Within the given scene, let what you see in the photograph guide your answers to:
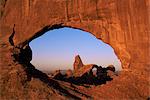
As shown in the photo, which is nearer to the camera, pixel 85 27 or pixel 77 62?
pixel 85 27

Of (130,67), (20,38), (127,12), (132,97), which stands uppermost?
(127,12)

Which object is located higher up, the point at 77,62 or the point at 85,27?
the point at 85,27

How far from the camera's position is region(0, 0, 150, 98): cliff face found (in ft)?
102

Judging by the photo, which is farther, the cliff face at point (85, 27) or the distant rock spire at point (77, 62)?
the distant rock spire at point (77, 62)

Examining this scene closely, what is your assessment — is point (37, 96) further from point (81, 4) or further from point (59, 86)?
point (81, 4)

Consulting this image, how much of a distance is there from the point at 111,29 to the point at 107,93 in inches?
280

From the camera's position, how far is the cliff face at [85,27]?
3095 cm

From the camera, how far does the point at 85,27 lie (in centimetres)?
3394

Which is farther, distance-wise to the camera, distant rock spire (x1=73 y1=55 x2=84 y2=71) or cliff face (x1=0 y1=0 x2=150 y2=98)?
distant rock spire (x1=73 y1=55 x2=84 y2=71)

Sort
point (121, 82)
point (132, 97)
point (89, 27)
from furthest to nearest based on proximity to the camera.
Answer: 1. point (89, 27)
2. point (121, 82)
3. point (132, 97)

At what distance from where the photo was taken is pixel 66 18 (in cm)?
3434

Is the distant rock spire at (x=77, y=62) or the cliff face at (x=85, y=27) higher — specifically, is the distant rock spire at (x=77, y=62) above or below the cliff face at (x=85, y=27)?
below

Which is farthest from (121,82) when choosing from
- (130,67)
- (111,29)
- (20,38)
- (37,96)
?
(20,38)

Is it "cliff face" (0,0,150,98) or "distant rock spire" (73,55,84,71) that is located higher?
"cliff face" (0,0,150,98)
